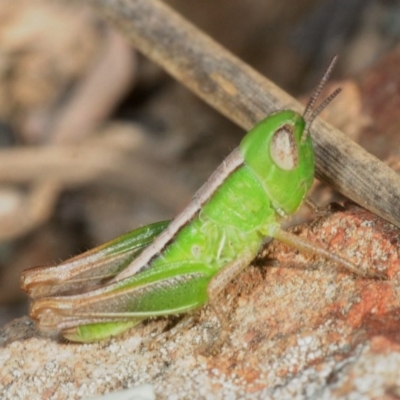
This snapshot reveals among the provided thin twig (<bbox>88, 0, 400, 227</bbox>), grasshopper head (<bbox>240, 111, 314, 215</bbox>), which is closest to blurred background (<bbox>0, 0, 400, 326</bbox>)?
thin twig (<bbox>88, 0, 400, 227</bbox>)

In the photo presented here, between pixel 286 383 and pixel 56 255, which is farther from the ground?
pixel 56 255

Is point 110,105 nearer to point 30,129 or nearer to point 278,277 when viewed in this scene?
point 30,129

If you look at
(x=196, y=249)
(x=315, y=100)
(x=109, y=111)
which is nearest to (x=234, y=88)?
(x=315, y=100)

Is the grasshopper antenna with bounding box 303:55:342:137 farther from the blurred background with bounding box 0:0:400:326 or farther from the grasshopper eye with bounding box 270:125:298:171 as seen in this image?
the blurred background with bounding box 0:0:400:326

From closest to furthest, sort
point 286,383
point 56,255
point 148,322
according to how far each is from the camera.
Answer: point 286,383 < point 148,322 < point 56,255

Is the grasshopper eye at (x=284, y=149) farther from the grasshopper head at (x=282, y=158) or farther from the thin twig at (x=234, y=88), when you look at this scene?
the thin twig at (x=234, y=88)

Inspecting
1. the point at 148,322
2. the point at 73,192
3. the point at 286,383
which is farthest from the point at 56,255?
the point at 286,383

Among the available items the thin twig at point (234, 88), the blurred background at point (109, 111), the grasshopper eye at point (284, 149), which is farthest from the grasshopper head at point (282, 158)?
the blurred background at point (109, 111)
